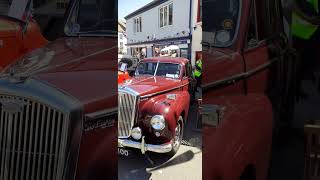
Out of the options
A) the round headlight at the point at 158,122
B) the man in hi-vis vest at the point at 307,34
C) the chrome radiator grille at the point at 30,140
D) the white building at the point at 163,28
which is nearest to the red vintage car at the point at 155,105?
the round headlight at the point at 158,122

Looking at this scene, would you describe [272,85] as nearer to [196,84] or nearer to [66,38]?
[196,84]

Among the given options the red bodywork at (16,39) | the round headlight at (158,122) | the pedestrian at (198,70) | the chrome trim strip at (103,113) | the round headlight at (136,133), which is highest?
the red bodywork at (16,39)

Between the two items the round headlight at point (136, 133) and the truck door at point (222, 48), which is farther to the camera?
the round headlight at point (136, 133)

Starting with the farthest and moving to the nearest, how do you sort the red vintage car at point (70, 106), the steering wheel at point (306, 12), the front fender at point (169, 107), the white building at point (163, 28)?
the red vintage car at point (70, 106), the front fender at point (169, 107), the white building at point (163, 28), the steering wheel at point (306, 12)

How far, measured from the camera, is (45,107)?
234 cm

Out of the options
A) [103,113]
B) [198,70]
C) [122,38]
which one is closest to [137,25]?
[122,38]

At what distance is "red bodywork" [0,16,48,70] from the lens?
2537 millimetres

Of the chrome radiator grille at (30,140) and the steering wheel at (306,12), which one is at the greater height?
the steering wheel at (306,12)

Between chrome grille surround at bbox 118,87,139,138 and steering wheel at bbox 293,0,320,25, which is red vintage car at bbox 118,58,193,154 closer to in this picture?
chrome grille surround at bbox 118,87,139,138

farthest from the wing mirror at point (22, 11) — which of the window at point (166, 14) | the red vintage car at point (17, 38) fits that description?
the window at point (166, 14)

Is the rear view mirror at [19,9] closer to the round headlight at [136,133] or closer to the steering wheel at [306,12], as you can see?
the round headlight at [136,133]

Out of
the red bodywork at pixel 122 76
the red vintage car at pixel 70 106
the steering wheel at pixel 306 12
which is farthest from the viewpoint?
the red bodywork at pixel 122 76

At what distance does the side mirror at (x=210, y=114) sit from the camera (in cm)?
207

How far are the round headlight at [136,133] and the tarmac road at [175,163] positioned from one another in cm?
11
